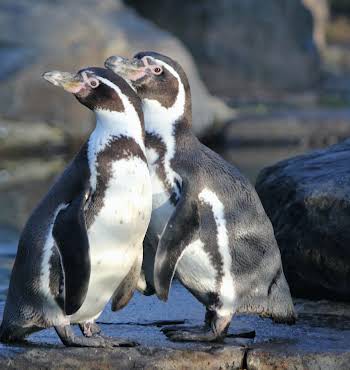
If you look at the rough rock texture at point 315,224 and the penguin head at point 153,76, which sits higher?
the penguin head at point 153,76

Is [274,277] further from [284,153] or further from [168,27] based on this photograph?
[168,27]

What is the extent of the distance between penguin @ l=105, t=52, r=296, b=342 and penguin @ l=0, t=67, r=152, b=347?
0.16 metres

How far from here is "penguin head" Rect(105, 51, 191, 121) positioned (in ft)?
16.5

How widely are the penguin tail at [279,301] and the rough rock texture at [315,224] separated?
70cm

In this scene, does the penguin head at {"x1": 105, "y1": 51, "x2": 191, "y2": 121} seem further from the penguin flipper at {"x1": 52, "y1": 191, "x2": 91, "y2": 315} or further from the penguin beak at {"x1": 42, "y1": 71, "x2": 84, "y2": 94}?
the penguin flipper at {"x1": 52, "y1": 191, "x2": 91, "y2": 315}

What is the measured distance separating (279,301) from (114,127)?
1030 mm

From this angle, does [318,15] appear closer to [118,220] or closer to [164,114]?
[164,114]

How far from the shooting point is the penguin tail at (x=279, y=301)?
5098 mm

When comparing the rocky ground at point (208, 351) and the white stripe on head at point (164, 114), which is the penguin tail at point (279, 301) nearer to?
the rocky ground at point (208, 351)

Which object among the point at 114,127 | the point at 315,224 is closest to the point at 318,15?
the point at 315,224

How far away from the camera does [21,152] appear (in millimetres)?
15219

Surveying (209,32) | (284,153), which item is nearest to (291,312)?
(284,153)

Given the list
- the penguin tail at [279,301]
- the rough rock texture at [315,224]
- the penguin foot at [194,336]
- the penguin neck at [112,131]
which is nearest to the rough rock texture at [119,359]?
the penguin foot at [194,336]

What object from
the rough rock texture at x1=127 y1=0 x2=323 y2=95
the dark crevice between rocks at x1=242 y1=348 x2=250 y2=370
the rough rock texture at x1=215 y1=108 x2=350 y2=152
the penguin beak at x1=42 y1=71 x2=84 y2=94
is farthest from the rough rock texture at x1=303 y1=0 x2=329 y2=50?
the dark crevice between rocks at x1=242 y1=348 x2=250 y2=370
